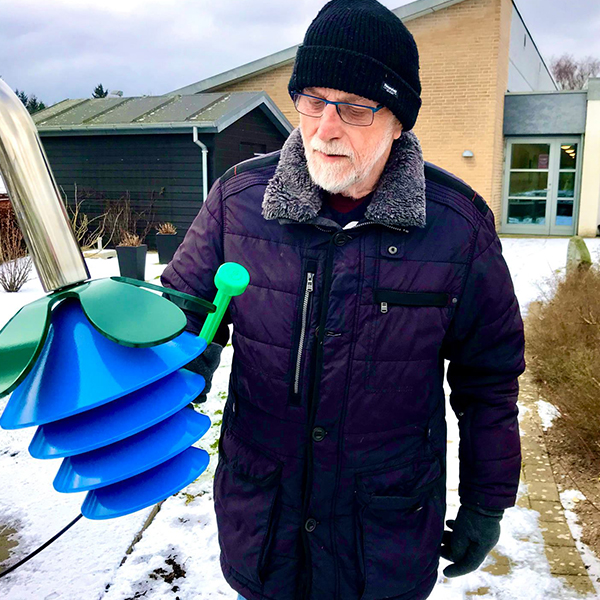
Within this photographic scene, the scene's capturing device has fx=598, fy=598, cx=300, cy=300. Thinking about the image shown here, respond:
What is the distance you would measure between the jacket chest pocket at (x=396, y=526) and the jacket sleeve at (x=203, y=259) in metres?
0.56

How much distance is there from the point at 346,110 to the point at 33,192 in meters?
0.98

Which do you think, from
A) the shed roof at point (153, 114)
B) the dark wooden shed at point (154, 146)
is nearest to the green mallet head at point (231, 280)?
the shed roof at point (153, 114)

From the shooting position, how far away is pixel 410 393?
1.54 meters

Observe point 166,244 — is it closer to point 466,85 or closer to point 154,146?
point 154,146

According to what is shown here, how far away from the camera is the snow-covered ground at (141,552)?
2.48 metres

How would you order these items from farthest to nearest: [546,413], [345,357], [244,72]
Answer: [244,72]
[546,413]
[345,357]

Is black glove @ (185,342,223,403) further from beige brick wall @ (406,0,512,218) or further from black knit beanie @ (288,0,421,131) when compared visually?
beige brick wall @ (406,0,512,218)

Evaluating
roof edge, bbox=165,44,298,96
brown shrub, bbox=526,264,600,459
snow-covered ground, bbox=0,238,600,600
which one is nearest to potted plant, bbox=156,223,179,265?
brown shrub, bbox=526,264,600,459

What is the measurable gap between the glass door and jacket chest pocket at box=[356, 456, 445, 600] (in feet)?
53.2

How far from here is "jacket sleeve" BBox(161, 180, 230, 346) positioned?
157cm

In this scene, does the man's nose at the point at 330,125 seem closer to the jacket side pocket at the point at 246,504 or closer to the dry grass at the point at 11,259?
the jacket side pocket at the point at 246,504

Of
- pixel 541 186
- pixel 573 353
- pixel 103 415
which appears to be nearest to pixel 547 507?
pixel 573 353

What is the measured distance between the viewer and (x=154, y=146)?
1266cm

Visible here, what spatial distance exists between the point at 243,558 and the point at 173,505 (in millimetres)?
1665
